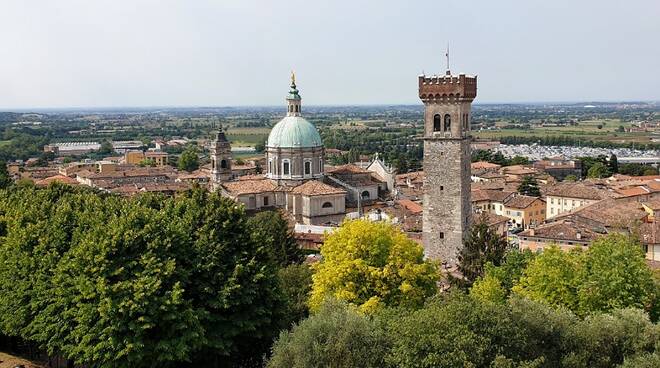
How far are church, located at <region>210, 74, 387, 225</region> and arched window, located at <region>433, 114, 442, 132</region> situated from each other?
20.1m

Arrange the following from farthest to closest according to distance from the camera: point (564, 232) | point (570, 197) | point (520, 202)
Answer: point (520, 202), point (570, 197), point (564, 232)

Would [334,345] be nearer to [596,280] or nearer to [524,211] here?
[596,280]

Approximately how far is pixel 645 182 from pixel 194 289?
219 feet

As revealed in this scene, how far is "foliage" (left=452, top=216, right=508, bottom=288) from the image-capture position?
37062 millimetres

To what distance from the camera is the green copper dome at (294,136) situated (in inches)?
2586

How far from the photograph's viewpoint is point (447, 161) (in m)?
41.9

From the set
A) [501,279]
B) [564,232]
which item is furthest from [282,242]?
[564,232]

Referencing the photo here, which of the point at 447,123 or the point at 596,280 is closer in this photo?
the point at 596,280

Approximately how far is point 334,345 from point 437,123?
2311 centimetres

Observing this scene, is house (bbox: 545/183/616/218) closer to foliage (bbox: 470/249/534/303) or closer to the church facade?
the church facade

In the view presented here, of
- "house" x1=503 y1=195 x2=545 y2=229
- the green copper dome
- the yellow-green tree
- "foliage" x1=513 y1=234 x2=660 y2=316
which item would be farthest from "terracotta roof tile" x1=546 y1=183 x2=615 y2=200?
the yellow-green tree

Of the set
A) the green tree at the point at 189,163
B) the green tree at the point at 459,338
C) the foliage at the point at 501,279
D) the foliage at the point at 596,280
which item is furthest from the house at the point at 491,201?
the green tree at the point at 189,163

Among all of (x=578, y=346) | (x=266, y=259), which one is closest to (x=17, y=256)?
(x=266, y=259)

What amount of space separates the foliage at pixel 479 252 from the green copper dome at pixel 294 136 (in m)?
29.5
